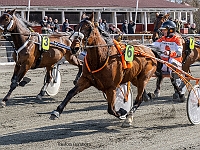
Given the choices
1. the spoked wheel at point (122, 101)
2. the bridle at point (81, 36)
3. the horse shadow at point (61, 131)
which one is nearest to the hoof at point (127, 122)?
the horse shadow at point (61, 131)

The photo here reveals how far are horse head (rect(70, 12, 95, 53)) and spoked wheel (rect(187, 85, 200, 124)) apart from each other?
2127 millimetres

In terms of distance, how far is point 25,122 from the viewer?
8.09 m

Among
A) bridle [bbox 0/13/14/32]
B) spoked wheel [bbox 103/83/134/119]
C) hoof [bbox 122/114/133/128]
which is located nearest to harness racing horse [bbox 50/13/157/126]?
hoof [bbox 122/114/133/128]

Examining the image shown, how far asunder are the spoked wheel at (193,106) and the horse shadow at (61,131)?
4.14 feet

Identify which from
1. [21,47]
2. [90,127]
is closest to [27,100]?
[21,47]

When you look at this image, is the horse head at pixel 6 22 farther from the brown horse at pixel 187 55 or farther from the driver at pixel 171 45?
the brown horse at pixel 187 55

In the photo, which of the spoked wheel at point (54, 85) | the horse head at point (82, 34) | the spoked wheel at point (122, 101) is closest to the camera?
the horse head at point (82, 34)

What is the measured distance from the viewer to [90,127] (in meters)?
7.62

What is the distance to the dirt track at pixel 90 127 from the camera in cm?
645

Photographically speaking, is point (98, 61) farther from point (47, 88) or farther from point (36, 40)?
point (47, 88)

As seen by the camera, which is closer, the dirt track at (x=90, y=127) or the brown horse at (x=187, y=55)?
the dirt track at (x=90, y=127)

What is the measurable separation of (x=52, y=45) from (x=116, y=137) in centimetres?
460

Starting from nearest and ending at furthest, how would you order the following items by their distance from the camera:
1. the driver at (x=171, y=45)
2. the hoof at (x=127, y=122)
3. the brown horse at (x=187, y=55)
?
1. the hoof at (x=127, y=122)
2. the driver at (x=171, y=45)
3. the brown horse at (x=187, y=55)

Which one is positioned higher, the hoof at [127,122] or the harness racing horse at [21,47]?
the harness racing horse at [21,47]
